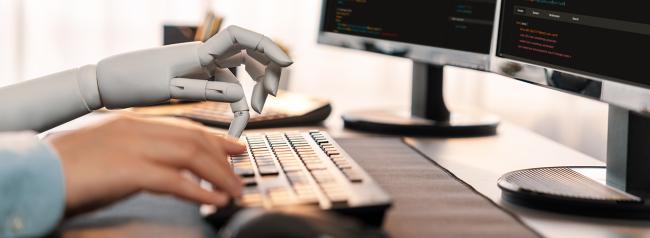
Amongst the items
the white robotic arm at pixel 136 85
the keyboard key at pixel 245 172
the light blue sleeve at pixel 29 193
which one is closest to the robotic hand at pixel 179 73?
the white robotic arm at pixel 136 85

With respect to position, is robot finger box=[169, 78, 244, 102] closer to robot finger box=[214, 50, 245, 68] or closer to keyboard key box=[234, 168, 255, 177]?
robot finger box=[214, 50, 245, 68]

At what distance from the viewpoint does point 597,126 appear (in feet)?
8.70

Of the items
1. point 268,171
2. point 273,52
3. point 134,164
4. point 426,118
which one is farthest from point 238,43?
point 426,118

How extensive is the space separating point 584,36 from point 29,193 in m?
0.60

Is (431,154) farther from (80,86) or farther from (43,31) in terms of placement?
(43,31)

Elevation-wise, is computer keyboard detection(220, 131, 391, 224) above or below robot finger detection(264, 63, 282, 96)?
below

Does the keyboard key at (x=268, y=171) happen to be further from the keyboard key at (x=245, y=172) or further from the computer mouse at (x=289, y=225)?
the computer mouse at (x=289, y=225)

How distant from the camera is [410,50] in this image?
4.66 ft

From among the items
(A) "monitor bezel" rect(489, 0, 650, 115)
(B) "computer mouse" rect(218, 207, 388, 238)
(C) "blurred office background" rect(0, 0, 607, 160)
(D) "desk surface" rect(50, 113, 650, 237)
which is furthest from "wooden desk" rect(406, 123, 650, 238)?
(C) "blurred office background" rect(0, 0, 607, 160)

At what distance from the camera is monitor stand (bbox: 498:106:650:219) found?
82 cm

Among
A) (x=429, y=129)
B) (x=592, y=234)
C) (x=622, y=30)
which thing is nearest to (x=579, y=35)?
(x=622, y=30)

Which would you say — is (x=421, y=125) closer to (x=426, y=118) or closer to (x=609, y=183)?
(x=426, y=118)

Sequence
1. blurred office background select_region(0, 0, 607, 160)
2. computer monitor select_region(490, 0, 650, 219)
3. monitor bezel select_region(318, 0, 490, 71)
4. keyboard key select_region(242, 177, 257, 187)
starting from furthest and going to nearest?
blurred office background select_region(0, 0, 607, 160)
monitor bezel select_region(318, 0, 490, 71)
computer monitor select_region(490, 0, 650, 219)
keyboard key select_region(242, 177, 257, 187)

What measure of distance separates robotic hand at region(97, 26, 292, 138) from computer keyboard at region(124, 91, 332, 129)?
301mm
